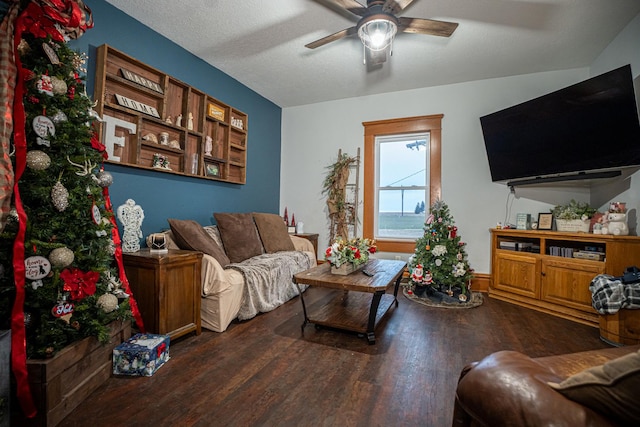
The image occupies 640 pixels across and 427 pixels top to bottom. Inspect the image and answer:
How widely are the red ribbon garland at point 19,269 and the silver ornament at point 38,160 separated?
34mm

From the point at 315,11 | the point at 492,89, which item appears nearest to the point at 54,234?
the point at 315,11

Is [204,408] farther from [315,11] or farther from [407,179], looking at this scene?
[407,179]

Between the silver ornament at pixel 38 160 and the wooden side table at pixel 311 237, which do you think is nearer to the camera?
the silver ornament at pixel 38 160

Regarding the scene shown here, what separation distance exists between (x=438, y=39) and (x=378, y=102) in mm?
1525

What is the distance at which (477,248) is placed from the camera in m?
3.92

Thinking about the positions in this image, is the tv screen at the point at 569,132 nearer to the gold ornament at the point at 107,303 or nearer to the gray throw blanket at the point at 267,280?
the gray throw blanket at the point at 267,280

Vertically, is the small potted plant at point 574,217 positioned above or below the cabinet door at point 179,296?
above

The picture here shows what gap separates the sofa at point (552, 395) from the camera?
60 cm

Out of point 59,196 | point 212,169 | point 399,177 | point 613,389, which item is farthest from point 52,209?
point 399,177

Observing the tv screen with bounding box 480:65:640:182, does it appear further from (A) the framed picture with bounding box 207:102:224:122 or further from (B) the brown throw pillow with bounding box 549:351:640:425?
(A) the framed picture with bounding box 207:102:224:122

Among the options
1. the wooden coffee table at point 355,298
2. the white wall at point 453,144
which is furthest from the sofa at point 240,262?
the white wall at point 453,144

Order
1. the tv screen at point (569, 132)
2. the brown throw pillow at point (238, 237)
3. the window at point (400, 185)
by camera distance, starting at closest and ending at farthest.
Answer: the tv screen at point (569, 132)
the brown throw pillow at point (238, 237)
the window at point (400, 185)

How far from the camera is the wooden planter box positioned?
1.35m

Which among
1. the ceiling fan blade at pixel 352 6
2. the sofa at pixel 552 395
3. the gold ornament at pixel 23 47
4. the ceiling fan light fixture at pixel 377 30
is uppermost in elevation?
the ceiling fan blade at pixel 352 6
